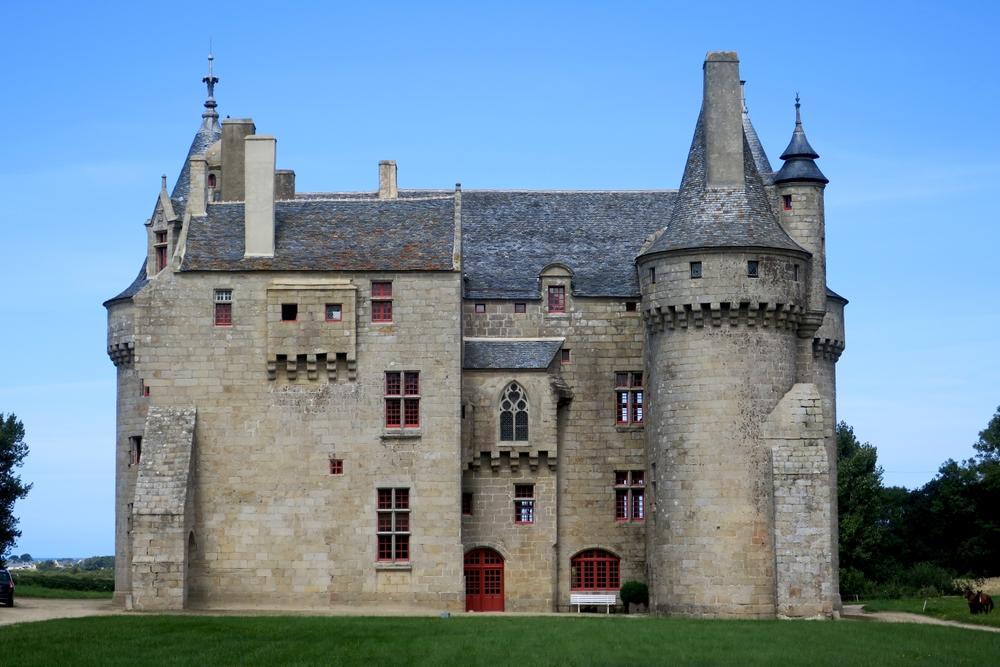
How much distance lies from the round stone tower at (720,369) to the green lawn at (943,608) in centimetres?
561

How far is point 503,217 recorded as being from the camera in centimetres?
6119

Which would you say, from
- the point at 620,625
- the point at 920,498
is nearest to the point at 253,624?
the point at 620,625

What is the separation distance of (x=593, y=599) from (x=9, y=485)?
3098 cm

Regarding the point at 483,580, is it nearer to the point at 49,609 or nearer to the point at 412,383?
the point at 412,383

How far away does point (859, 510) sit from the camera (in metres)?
81.7

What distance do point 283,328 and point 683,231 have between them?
12.4 m

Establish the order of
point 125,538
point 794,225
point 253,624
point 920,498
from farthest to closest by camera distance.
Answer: point 920,498 → point 125,538 → point 794,225 → point 253,624

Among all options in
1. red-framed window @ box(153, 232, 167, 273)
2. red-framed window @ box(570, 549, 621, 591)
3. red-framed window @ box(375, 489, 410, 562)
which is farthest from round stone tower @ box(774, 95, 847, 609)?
red-framed window @ box(153, 232, 167, 273)

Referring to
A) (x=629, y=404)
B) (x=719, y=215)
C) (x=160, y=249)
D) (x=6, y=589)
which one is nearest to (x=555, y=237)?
(x=629, y=404)

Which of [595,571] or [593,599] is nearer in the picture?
[593,599]

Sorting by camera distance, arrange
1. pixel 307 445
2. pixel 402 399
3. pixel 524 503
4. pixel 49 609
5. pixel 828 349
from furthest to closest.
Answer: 1. pixel 828 349
2. pixel 524 503
3. pixel 402 399
4. pixel 307 445
5. pixel 49 609

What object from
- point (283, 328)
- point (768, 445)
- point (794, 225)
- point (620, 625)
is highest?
point (794, 225)

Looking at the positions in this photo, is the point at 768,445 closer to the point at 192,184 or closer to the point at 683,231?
the point at 683,231

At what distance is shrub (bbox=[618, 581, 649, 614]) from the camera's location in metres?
55.3
